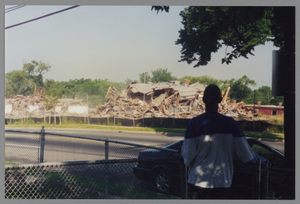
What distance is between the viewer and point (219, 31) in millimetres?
8641

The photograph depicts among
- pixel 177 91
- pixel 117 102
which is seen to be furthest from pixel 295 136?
pixel 117 102

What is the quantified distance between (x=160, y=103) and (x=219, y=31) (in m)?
18.9

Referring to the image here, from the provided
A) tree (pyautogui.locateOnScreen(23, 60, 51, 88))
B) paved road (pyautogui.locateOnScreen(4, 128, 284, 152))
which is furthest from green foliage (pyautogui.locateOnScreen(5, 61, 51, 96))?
paved road (pyautogui.locateOnScreen(4, 128, 284, 152))

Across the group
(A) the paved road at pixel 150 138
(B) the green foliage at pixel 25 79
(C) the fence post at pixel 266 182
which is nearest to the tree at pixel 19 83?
(B) the green foliage at pixel 25 79

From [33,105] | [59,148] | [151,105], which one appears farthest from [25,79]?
[59,148]

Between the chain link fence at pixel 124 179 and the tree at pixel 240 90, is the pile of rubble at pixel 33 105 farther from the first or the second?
the chain link fence at pixel 124 179

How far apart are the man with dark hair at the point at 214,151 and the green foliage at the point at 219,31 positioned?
5990 mm

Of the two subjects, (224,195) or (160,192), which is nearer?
(224,195)

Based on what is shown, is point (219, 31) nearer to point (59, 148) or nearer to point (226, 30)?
point (226, 30)

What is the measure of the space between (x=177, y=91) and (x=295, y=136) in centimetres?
2398

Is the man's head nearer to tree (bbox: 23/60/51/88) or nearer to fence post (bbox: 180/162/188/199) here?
fence post (bbox: 180/162/188/199)

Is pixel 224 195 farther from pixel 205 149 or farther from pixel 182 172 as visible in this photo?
pixel 182 172

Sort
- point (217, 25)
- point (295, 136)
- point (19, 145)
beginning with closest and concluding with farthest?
1. point (295, 136)
2. point (19, 145)
3. point (217, 25)

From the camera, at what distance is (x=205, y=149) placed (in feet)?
8.39
